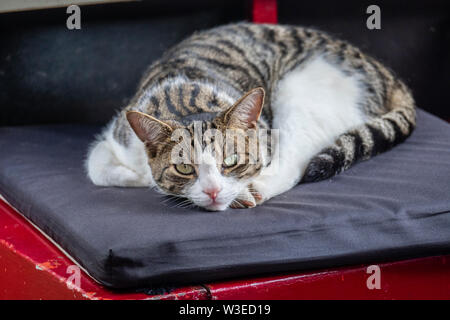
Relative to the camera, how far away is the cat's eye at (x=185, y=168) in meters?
1.66

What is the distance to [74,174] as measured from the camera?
2010mm

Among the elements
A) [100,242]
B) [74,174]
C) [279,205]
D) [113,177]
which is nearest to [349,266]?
[279,205]

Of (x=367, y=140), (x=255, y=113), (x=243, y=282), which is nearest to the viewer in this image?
→ (x=243, y=282)

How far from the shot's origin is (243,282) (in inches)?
59.9

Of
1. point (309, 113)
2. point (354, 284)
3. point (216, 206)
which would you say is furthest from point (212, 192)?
point (309, 113)

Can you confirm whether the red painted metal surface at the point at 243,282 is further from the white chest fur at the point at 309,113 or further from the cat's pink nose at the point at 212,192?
the white chest fur at the point at 309,113

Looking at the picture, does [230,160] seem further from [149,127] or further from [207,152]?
[149,127]

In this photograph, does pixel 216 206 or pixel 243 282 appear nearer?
pixel 243 282

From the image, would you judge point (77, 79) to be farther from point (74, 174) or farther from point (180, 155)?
point (180, 155)

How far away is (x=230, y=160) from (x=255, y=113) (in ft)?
0.54

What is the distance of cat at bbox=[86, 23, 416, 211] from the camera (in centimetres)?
170

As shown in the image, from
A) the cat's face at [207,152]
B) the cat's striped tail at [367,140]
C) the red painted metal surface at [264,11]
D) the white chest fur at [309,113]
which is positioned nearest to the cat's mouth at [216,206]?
the cat's face at [207,152]

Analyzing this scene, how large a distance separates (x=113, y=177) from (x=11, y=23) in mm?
1028

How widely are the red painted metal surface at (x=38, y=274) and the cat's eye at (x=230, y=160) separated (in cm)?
34
